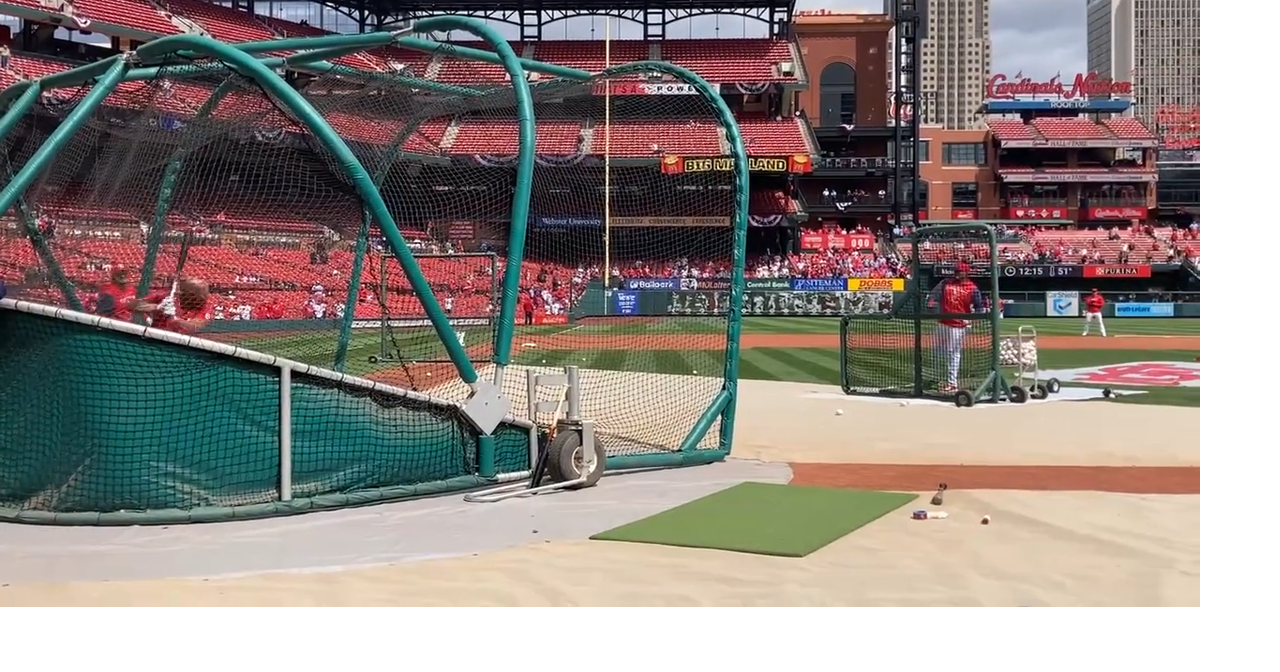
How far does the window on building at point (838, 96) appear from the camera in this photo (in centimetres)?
7162

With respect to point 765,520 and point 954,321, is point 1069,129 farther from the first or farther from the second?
point 765,520

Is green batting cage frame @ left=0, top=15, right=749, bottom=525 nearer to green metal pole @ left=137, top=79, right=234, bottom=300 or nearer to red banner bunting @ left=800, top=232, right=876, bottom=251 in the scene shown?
green metal pole @ left=137, top=79, right=234, bottom=300

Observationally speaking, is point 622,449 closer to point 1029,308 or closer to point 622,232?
point 622,232

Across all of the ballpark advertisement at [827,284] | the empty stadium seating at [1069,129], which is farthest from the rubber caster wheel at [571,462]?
the empty stadium seating at [1069,129]

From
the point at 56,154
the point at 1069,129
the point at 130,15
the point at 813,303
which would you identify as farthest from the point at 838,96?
the point at 56,154

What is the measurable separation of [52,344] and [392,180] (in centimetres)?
539

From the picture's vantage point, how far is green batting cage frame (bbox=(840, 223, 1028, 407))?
13184 mm

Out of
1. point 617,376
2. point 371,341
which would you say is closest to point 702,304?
point 617,376

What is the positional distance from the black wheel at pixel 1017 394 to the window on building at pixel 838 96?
60.5 meters

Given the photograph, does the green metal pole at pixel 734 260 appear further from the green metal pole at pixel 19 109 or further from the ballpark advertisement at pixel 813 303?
the ballpark advertisement at pixel 813 303

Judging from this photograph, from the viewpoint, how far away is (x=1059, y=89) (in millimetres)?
73875

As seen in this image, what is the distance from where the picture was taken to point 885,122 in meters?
70.8

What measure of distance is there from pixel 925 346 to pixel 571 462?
28.2 feet

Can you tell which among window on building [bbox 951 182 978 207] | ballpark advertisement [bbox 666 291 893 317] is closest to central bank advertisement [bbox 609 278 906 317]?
ballpark advertisement [bbox 666 291 893 317]
